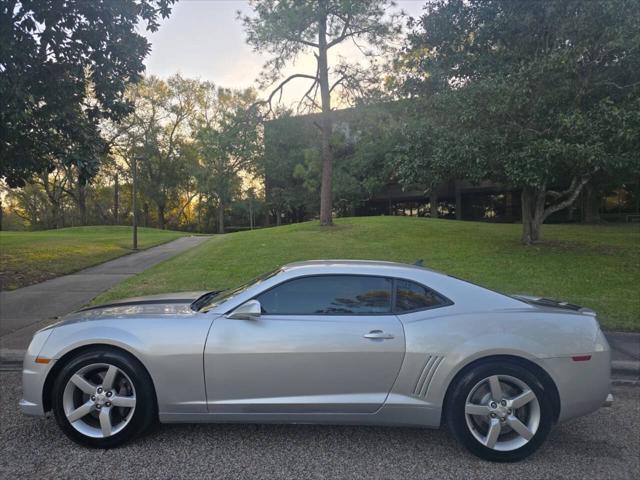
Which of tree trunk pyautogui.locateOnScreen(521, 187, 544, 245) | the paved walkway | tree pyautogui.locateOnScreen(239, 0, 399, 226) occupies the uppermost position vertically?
tree pyautogui.locateOnScreen(239, 0, 399, 226)

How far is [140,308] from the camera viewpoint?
3641mm

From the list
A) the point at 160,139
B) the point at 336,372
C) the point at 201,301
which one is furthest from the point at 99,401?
the point at 160,139

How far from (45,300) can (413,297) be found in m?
8.01

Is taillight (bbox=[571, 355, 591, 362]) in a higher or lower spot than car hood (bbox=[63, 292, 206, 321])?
lower

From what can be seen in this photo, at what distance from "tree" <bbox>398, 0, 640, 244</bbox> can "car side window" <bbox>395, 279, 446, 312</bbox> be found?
23.5 ft

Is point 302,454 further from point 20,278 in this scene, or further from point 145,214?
point 145,214

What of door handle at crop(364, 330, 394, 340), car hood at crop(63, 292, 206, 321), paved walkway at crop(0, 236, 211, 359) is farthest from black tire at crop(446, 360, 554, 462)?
paved walkway at crop(0, 236, 211, 359)

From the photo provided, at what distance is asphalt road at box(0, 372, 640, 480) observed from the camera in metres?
2.90

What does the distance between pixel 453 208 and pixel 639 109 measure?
33103 millimetres

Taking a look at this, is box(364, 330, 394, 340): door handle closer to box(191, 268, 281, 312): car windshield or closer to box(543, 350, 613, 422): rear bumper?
box(191, 268, 281, 312): car windshield

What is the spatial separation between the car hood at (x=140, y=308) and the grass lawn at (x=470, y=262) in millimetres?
5052

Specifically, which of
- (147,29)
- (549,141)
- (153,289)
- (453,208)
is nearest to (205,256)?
(153,289)

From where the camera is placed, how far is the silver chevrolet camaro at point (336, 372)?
3.11 metres

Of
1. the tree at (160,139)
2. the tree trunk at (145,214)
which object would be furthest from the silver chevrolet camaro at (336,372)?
the tree trunk at (145,214)
